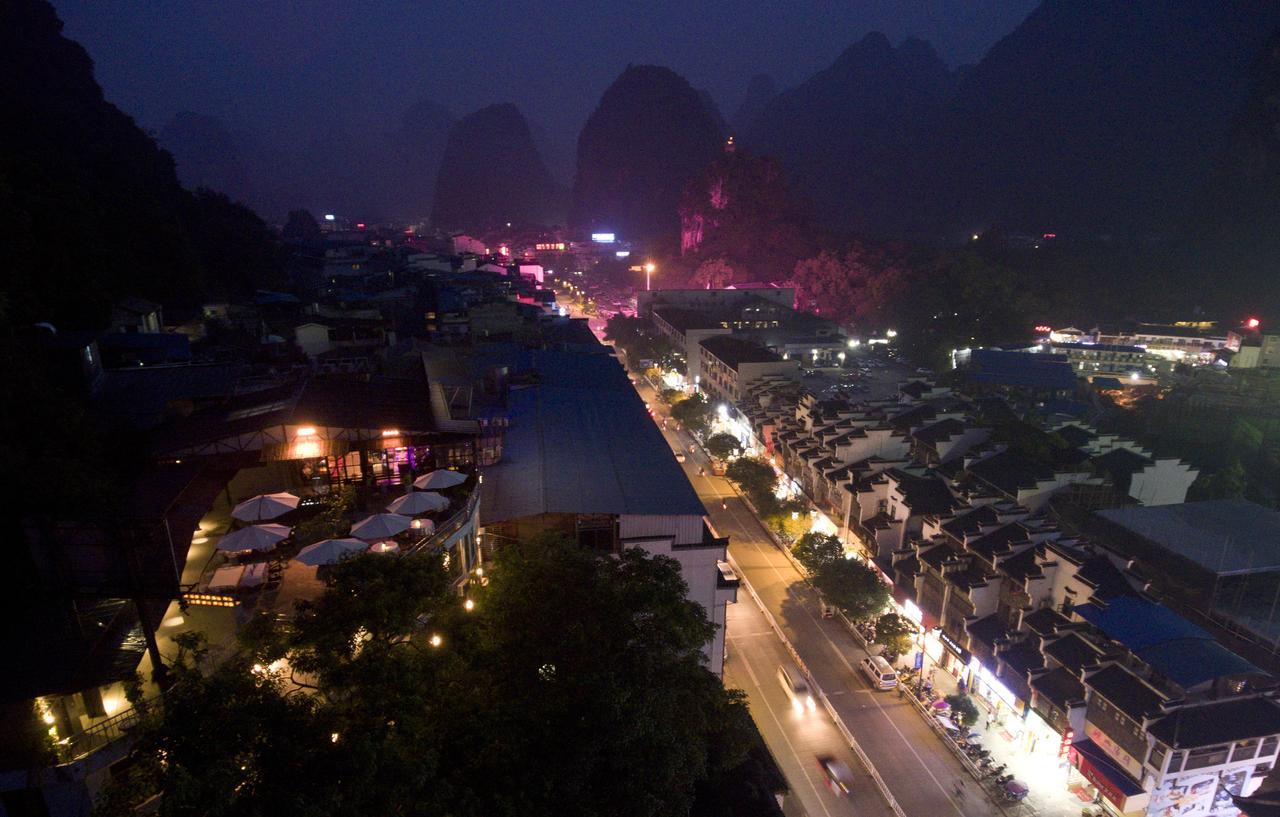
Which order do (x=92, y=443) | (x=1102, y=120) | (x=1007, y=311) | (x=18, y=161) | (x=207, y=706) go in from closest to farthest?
(x=207, y=706)
(x=92, y=443)
(x=18, y=161)
(x=1007, y=311)
(x=1102, y=120)

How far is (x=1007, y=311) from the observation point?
160ft

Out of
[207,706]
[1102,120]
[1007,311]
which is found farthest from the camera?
[1102,120]

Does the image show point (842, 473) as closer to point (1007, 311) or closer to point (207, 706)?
point (207, 706)

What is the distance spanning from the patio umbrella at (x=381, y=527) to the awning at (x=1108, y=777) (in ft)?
45.1

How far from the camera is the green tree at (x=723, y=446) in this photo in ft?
92.2

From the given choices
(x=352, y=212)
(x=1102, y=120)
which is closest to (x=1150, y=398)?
(x=1102, y=120)

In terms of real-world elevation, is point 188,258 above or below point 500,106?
below

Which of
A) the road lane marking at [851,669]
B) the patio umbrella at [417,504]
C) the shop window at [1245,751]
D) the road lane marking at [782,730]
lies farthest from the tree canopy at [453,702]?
the shop window at [1245,751]

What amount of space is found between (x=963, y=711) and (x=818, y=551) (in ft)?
17.9

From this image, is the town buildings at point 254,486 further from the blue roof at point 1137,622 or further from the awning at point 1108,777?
the blue roof at point 1137,622

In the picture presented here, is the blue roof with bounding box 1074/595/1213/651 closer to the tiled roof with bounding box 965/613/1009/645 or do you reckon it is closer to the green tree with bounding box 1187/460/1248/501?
the tiled roof with bounding box 965/613/1009/645

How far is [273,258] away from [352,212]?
150579 mm

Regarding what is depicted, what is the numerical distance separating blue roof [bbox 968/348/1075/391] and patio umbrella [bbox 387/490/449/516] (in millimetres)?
35902

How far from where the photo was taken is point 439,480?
10.8 metres
